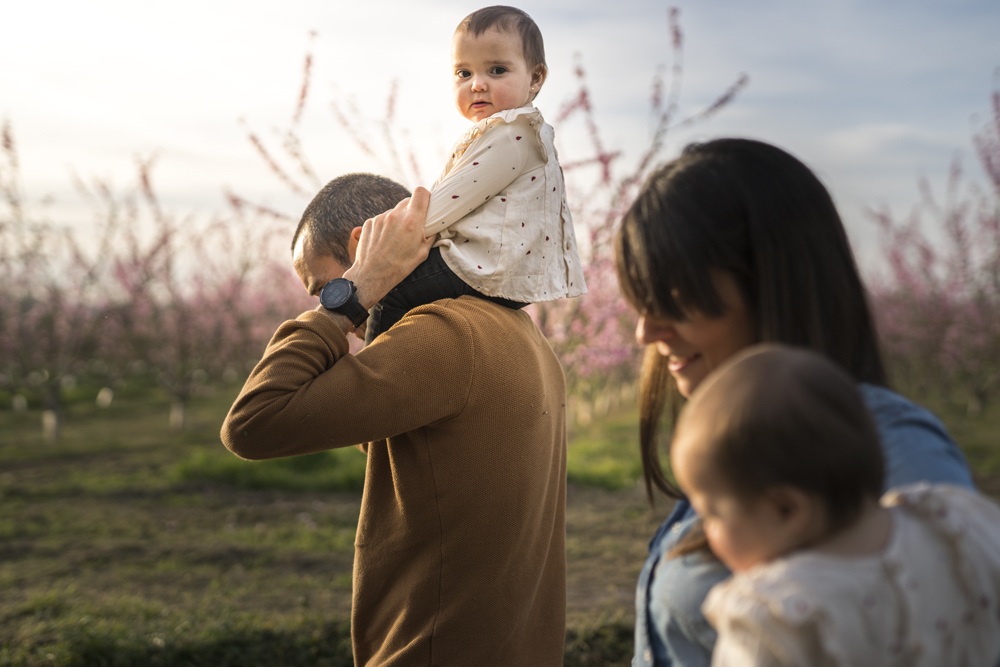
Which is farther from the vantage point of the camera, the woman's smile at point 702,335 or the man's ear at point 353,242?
the man's ear at point 353,242

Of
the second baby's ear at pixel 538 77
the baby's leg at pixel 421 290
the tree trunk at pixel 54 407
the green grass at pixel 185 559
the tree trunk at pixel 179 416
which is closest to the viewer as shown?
the baby's leg at pixel 421 290

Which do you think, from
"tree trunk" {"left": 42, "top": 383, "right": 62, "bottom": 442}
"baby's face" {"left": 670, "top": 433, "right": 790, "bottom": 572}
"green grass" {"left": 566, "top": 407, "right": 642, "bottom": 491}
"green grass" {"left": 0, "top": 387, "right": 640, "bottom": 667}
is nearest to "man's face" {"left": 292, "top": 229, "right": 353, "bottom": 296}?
"baby's face" {"left": 670, "top": 433, "right": 790, "bottom": 572}

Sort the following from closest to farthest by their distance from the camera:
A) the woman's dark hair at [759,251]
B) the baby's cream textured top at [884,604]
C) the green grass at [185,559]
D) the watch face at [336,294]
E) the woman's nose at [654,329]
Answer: the baby's cream textured top at [884,604], the woman's dark hair at [759,251], the woman's nose at [654,329], the watch face at [336,294], the green grass at [185,559]

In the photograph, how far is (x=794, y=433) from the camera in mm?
750

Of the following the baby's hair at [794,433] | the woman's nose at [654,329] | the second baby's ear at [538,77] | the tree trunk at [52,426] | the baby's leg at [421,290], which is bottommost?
the tree trunk at [52,426]

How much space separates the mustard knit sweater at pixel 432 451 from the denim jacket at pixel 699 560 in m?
0.40

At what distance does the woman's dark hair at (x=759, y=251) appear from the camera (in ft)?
3.29

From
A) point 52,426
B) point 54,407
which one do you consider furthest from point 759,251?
point 52,426

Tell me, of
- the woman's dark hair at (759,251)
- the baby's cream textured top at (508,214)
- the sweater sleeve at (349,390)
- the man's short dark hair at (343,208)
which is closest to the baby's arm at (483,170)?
the baby's cream textured top at (508,214)

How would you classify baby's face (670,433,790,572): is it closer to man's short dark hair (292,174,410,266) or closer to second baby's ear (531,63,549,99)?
man's short dark hair (292,174,410,266)

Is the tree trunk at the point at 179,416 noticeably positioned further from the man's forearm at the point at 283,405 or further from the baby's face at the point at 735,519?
the baby's face at the point at 735,519

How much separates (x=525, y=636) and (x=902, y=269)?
11878 millimetres

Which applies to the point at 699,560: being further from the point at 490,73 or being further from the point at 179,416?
the point at 179,416

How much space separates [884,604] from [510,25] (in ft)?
5.82
